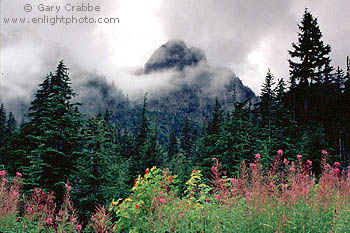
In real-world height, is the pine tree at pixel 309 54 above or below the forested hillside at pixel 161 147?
above

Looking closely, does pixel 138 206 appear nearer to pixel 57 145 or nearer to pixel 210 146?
pixel 57 145

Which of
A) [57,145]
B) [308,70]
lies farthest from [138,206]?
[308,70]

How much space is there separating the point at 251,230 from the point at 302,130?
16.6 meters

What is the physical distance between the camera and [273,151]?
16.6 metres

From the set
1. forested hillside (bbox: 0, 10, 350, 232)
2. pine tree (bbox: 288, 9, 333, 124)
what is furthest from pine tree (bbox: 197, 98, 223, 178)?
pine tree (bbox: 288, 9, 333, 124)

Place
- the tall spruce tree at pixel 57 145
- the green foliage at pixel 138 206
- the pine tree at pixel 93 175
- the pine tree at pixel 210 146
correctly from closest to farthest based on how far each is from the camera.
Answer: the green foliage at pixel 138 206
the pine tree at pixel 93 175
the tall spruce tree at pixel 57 145
the pine tree at pixel 210 146

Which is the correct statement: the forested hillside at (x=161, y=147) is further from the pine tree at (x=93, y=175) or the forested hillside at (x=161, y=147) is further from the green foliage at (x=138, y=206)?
the green foliage at (x=138, y=206)

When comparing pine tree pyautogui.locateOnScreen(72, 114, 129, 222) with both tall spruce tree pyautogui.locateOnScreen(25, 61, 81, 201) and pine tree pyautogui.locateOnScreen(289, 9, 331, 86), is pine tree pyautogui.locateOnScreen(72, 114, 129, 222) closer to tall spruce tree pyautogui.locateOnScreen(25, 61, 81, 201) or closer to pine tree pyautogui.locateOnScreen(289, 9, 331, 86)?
tall spruce tree pyautogui.locateOnScreen(25, 61, 81, 201)

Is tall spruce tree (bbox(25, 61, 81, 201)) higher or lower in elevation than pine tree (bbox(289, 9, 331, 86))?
lower

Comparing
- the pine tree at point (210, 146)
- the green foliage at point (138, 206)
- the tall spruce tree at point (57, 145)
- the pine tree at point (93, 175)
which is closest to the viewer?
the green foliage at point (138, 206)

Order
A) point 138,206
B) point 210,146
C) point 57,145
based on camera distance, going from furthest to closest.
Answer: point 210,146
point 57,145
point 138,206

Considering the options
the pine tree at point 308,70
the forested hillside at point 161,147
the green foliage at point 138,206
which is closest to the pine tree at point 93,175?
the forested hillside at point 161,147

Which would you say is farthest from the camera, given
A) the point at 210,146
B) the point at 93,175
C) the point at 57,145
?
the point at 210,146

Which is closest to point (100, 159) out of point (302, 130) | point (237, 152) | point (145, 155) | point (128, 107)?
point (145, 155)
